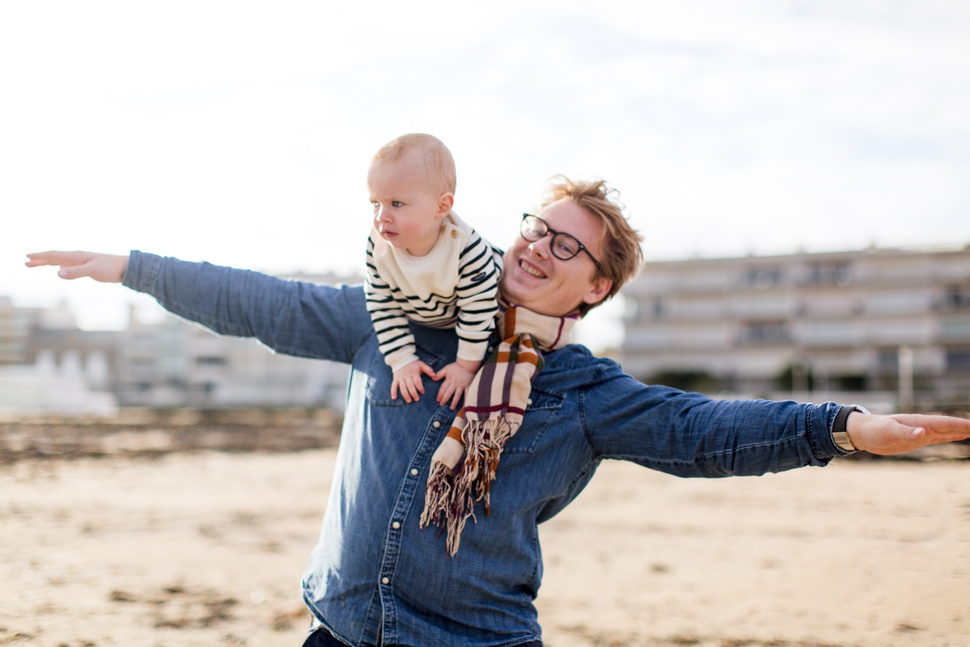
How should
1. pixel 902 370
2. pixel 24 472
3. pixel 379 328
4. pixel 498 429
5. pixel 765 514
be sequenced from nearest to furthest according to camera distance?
pixel 498 429
pixel 379 328
pixel 765 514
pixel 24 472
pixel 902 370

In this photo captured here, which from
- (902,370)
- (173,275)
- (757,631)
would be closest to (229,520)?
(757,631)

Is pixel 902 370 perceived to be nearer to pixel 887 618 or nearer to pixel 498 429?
pixel 887 618

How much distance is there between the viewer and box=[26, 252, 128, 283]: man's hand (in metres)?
2.11

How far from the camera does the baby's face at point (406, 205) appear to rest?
2047 mm

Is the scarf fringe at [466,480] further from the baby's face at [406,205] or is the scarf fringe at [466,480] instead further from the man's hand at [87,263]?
the man's hand at [87,263]

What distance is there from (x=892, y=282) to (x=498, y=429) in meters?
51.5

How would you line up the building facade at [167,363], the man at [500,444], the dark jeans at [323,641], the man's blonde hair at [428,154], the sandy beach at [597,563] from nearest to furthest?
the man at [500,444], the dark jeans at [323,641], the man's blonde hair at [428,154], the sandy beach at [597,563], the building facade at [167,363]

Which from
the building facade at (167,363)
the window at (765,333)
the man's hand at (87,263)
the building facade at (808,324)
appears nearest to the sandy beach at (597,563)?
the man's hand at (87,263)

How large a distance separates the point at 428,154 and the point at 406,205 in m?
0.15

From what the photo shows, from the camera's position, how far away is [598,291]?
213 cm

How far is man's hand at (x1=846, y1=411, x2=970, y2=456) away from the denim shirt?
60mm

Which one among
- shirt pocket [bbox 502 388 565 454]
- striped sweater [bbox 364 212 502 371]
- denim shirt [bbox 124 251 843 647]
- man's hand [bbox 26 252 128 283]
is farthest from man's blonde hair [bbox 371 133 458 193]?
man's hand [bbox 26 252 128 283]

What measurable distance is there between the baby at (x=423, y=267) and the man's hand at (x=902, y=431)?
0.88 metres

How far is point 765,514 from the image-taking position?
9055mm
